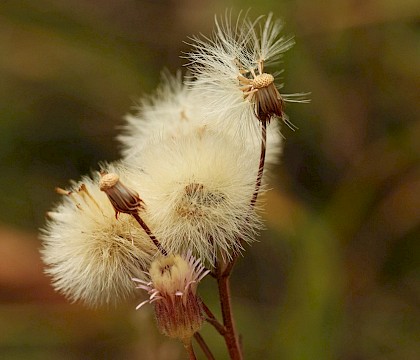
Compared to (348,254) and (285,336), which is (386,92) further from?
(285,336)

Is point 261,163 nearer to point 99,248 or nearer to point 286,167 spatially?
point 99,248

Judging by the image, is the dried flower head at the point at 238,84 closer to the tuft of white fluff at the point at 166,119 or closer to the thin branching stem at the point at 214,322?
the tuft of white fluff at the point at 166,119

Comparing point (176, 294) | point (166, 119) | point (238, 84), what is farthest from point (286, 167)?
point (176, 294)

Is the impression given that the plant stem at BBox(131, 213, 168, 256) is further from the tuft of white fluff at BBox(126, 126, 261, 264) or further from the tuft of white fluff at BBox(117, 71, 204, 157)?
the tuft of white fluff at BBox(117, 71, 204, 157)

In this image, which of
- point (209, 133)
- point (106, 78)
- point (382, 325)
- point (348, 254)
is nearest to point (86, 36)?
point (106, 78)

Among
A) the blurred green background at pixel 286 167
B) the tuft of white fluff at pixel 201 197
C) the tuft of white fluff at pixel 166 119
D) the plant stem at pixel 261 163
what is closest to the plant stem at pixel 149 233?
the tuft of white fluff at pixel 201 197
